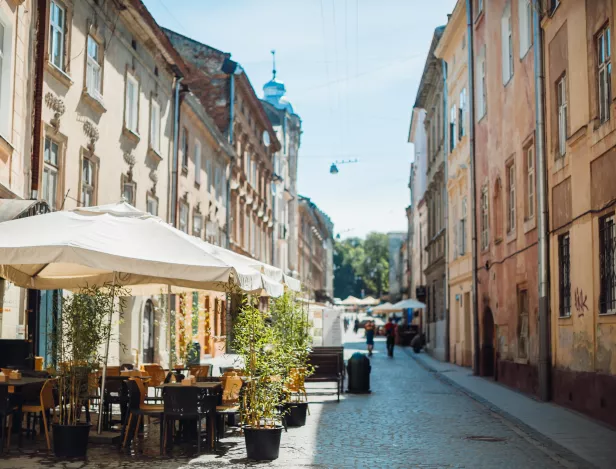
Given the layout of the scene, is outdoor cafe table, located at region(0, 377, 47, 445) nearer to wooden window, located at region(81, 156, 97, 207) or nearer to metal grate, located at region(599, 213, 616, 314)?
metal grate, located at region(599, 213, 616, 314)

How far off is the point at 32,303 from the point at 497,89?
12864mm

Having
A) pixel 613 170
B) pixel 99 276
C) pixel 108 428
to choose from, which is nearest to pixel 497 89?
pixel 613 170

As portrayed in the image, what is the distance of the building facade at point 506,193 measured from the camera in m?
19.1

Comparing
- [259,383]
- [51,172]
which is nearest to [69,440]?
[259,383]

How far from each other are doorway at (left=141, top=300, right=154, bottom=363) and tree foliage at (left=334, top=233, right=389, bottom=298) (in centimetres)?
10919

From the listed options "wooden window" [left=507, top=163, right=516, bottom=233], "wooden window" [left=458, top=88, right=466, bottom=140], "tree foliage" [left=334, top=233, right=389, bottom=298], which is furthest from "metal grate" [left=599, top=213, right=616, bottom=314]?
"tree foliage" [left=334, top=233, right=389, bottom=298]

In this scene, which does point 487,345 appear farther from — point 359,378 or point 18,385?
point 18,385

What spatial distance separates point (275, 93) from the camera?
6869 cm

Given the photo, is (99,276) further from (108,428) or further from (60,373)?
(60,373)

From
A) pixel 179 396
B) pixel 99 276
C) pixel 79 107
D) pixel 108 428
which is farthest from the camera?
pixel 79 107

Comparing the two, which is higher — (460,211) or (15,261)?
(460,211)

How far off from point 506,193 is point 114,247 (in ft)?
46.5

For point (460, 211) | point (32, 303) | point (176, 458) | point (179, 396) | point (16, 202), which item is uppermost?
point (460, 211)

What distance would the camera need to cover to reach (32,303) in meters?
16.9
